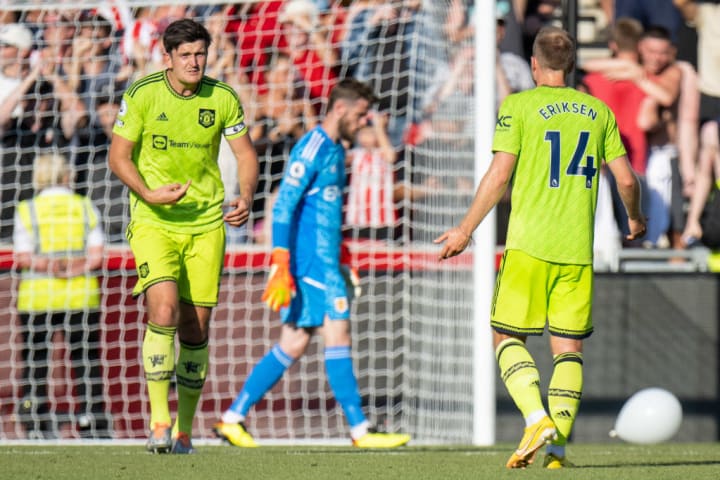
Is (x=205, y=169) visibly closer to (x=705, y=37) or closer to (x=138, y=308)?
(x=138, y=308)

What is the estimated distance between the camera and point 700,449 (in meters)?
8.09

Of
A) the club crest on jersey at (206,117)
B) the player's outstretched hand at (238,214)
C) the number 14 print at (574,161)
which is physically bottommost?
the player's outstretched hand at (238,214)

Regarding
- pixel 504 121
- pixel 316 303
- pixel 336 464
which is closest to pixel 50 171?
pixel 316 303

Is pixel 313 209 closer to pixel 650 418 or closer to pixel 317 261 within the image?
pixel 317 261

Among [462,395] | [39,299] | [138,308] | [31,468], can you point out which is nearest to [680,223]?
[462,395]

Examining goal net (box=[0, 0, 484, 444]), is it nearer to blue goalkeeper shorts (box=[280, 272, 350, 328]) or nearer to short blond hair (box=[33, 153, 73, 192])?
short blond hair (box=[33, 153, 73, 192])

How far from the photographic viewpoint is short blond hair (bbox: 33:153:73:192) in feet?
32.9

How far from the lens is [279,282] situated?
8.07m

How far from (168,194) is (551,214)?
5.99 ft

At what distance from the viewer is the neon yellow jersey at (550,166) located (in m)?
5.77

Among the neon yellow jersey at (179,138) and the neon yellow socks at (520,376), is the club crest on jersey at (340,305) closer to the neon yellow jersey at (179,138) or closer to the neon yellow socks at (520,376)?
the neon yellow jersey at (179,138)

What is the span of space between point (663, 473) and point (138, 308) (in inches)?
202

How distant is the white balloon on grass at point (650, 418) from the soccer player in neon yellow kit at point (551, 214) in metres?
2.56

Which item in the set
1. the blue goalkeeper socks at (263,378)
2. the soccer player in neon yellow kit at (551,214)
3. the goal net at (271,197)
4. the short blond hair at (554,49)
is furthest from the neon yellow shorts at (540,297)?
the goal net at (271,197)
